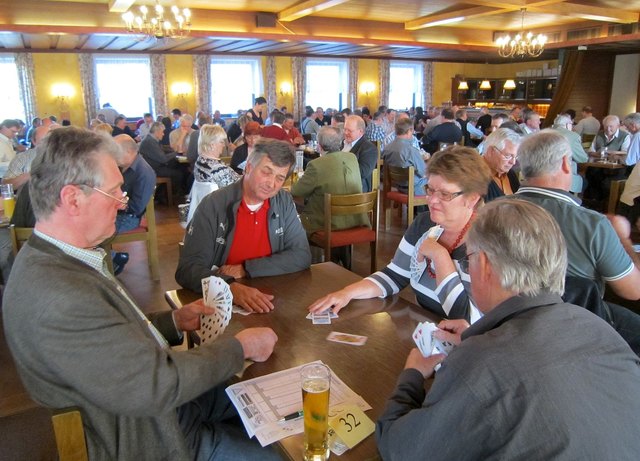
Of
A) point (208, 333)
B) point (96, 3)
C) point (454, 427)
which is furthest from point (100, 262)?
point (96, 3)

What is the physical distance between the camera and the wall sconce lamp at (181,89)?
14036mm

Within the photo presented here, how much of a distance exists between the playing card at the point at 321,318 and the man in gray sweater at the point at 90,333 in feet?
1.24

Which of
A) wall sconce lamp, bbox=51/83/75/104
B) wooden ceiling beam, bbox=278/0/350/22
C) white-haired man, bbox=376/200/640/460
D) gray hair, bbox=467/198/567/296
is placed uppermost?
wooden ceiling beam, bbox=278/0/350/22

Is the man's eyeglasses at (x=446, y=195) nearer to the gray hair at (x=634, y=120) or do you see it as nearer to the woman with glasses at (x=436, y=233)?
the woman with glasses at (x=436, y=233)

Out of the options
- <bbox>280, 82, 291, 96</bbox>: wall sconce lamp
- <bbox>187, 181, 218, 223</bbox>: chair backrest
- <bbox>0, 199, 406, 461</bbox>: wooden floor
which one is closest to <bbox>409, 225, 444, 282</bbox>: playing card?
<bbox>0, 199, 406, 461</bbox>: wooden floor

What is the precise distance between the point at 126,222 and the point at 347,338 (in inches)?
124

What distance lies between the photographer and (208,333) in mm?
1639

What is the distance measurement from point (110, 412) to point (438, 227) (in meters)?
1.34

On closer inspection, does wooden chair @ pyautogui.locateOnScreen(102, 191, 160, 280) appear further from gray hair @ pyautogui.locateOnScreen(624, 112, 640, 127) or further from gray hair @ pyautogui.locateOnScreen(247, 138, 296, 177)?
gray hair @ pyautogui.locateOnScreen(624, 112, 640, 127)

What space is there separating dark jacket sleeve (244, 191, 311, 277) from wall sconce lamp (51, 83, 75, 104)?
12.7 meters

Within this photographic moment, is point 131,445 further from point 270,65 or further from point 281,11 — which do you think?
point 270,65

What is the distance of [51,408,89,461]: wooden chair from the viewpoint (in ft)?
3.37

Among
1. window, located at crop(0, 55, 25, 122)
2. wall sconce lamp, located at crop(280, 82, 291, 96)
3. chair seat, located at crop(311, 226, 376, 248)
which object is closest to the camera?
chair seat, located at crop(311, 226, 376, 248)

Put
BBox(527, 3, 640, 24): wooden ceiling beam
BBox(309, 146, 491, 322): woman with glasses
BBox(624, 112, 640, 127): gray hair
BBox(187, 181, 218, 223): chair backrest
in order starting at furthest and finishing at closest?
BBox(527, 3, 640, 24): wooden ceiling beam < BBox(624, 112, 640, 127): gray hair < BBox(187, 181, 218, 223): chair backrest < BBox(309, 146, 491, 322): woman with glasses
